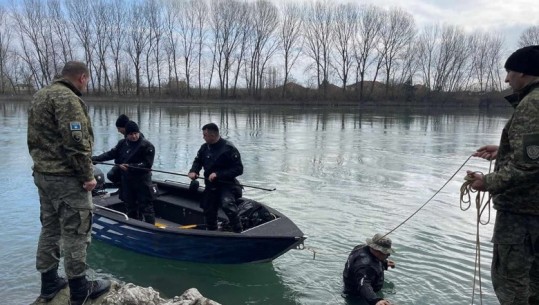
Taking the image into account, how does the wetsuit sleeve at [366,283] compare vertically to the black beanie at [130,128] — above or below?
below

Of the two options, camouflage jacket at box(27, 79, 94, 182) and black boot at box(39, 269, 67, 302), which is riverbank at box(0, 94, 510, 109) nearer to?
black boot at box(39, 269, 67, 302)

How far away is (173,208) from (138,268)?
159cm

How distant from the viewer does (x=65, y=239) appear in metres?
3.40

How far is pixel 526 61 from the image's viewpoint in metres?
2.79

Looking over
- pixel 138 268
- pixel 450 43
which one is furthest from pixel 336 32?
pixel 138 268

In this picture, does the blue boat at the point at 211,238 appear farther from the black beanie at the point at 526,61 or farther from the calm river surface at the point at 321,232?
the black beanie at the point at 526,61

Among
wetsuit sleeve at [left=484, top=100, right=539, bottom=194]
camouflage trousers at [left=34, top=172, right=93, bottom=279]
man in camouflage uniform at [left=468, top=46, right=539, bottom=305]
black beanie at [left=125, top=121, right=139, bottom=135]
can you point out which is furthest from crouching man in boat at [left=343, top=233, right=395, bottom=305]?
black beanie at [left=125, top=121, right=139, bottom=135]

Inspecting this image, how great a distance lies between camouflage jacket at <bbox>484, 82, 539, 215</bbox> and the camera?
103 inches

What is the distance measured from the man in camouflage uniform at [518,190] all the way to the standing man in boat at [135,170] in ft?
14.2

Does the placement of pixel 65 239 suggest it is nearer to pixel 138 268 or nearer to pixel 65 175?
pixel 65 175

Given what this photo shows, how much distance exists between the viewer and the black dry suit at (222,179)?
5.43 meters

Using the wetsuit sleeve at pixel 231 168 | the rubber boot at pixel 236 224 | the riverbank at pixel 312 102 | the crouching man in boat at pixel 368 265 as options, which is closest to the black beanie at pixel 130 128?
the wetsuit sleeve at pixel 231 168

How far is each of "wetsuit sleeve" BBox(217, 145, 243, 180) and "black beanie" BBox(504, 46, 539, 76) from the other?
3335 millimetres

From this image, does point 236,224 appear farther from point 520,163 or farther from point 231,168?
point 520,163
